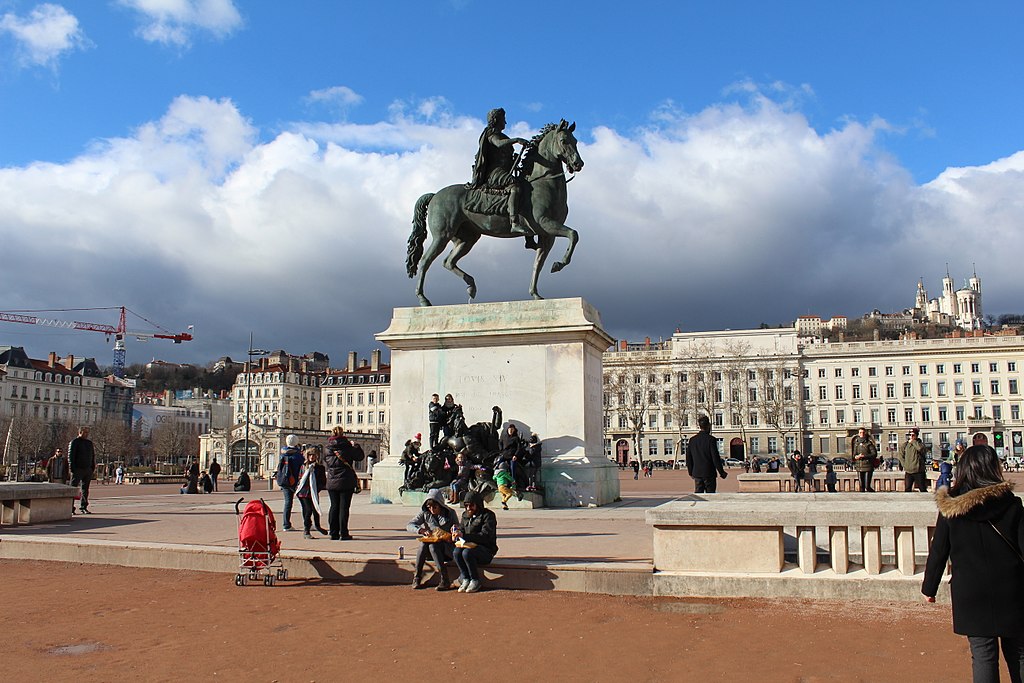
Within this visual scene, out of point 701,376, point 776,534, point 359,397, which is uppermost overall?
point 701,376

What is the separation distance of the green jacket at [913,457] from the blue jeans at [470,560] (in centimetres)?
1239


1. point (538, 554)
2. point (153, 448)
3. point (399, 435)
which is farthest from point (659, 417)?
point (538, 554)

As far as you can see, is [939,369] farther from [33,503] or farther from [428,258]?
[33,503]

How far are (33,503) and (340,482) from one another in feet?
20.9

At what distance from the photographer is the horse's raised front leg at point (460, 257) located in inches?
756

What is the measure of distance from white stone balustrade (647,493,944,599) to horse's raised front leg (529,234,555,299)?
9818 millimetres

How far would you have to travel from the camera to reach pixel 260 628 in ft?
25.2

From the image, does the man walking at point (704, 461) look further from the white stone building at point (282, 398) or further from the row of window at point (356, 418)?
the white stone building at point (282, 398)

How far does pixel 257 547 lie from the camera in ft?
32.1

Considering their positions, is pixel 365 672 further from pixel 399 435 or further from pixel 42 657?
pixel 399 435

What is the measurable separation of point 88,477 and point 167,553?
737 cm

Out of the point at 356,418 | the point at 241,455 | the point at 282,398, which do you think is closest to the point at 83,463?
the point at 241,455

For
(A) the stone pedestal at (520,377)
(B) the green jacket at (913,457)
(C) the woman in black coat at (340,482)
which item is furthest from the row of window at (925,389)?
(C) the woman in black coat at (340,482)

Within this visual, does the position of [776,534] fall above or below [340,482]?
below
